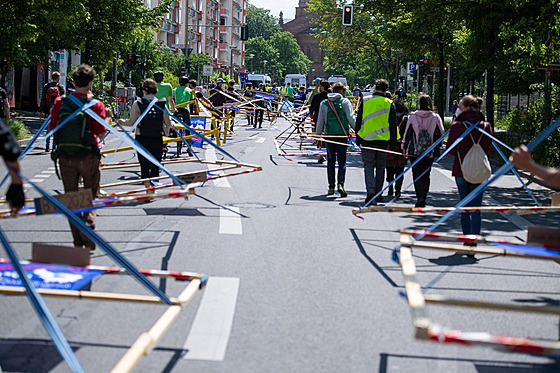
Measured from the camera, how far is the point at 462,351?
5504 mm

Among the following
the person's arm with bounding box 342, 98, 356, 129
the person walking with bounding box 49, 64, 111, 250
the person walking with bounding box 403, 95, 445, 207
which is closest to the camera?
the person walking with bounding box 49, 64, 111, 250

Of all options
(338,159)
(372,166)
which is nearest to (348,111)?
(338,159)

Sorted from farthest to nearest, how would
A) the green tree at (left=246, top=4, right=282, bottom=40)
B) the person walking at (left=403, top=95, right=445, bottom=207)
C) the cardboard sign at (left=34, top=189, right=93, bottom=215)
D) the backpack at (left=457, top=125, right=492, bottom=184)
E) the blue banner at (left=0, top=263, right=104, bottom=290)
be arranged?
the green tree at (left=246, top=4, right=282, bottom=40) → the person walking at (left=403, top=95, right=445, bottom=207) → the backpack at (left=457, top=125, right=492, bottom=184) → the cardboard sign at (left=34, top=189, right=93, bottom=215) → the blue banner at (left=0, top=263, right=104, bottom=290)

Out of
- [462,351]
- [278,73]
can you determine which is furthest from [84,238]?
[278,73]

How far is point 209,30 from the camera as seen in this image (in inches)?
4464

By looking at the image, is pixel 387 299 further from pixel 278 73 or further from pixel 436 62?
pixel 278 73

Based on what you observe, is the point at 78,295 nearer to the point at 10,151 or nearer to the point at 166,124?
the point at 10,151

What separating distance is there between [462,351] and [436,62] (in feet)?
109

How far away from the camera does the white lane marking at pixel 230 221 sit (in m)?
9.96

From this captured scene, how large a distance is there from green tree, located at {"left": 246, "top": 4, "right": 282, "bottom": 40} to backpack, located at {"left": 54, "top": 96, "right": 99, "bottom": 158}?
169 m

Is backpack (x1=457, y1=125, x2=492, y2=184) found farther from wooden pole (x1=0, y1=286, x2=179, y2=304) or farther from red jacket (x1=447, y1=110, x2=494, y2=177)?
wooden pole (x1=0, y1=286, x2=179, y2=304)

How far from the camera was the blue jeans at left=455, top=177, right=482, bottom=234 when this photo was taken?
9079 mm

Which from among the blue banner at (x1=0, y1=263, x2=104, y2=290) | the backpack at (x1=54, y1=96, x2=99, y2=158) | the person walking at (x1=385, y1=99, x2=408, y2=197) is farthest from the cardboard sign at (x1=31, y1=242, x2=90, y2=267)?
the person walking at (x1=385, y1=99, x2=408, y2=197)

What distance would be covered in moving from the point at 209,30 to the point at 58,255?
110 metres
